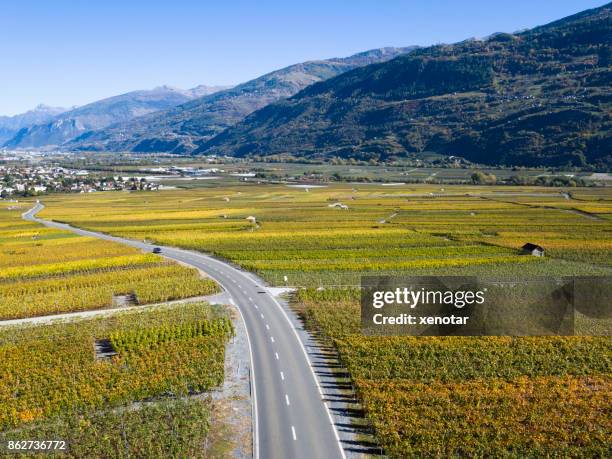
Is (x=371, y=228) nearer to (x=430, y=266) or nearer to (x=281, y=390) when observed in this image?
(x=430, y=266)

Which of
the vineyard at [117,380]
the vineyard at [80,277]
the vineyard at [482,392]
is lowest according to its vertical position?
the vineyard at [482,392]

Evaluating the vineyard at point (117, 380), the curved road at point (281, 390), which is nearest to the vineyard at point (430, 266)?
the curved road at point (281, 390)

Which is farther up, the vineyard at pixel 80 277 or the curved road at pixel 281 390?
the vineyard at pixel 80 277

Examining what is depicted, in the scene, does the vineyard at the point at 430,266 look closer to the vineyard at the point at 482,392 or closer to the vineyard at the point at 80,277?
the vineyard at the point at 482,392

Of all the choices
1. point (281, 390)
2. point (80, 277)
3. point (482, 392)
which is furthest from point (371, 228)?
point (281, 390)

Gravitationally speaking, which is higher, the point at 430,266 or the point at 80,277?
the point at 80,277
